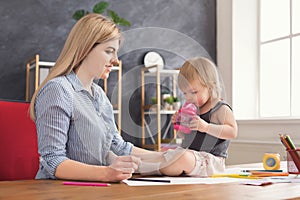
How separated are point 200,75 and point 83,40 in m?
0.38

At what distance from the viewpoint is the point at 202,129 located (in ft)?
4.03

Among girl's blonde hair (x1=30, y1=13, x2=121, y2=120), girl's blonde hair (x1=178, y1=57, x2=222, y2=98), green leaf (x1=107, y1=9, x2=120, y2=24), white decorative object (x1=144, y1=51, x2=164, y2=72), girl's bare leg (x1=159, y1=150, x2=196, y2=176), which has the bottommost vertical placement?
girl's bare leg (x1=159, y1=150, x2=196, y2=176)

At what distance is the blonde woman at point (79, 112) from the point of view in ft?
3.72

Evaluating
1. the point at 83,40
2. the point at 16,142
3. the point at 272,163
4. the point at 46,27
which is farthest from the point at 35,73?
the point at 272,163

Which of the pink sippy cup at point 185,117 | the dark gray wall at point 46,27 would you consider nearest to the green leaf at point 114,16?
the dark gray wall at point 46,27

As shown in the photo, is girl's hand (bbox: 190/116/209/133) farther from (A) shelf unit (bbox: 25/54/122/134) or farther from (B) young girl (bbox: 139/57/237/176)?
(A) shelf unit (bbox: 25/54/122/134)

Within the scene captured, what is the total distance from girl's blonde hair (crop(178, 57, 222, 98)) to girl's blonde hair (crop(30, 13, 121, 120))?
237 millimetres

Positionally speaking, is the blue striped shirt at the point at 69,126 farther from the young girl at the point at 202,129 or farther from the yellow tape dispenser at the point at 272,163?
the yellow tape dispenser at the point at 272,163

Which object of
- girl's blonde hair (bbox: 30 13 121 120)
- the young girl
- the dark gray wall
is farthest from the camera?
the dark gray wall

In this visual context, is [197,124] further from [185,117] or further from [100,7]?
[100,7]

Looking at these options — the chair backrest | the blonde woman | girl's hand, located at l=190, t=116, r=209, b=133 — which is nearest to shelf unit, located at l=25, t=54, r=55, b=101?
the chair backrest

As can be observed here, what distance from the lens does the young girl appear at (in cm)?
116

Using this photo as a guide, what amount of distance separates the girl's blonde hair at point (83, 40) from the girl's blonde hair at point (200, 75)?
237mm

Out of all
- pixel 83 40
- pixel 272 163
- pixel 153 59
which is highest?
pixel 153 59
